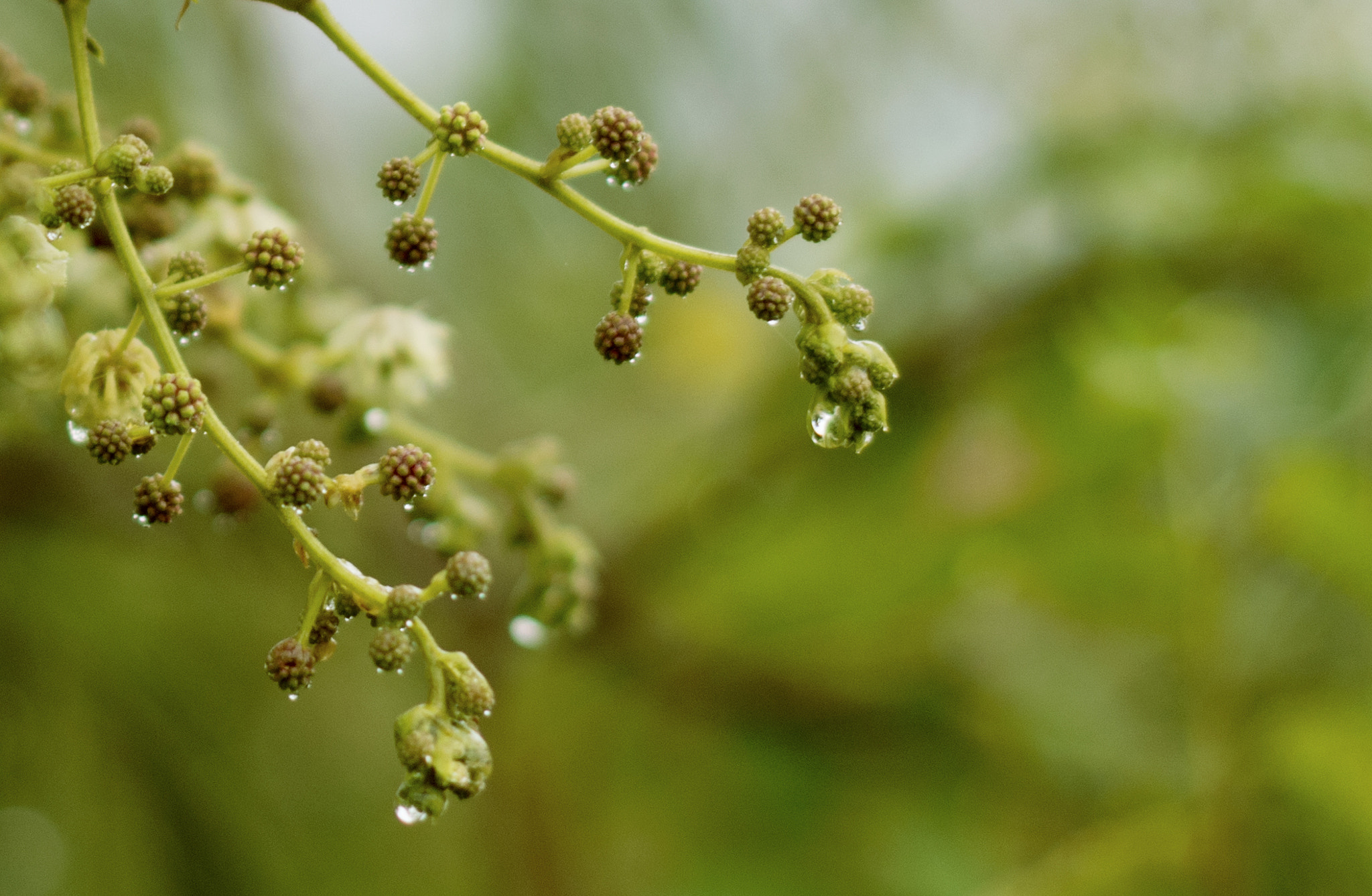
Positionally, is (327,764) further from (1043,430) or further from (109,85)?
(1043,430)

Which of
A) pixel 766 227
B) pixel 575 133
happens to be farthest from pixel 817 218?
pixel 575 133

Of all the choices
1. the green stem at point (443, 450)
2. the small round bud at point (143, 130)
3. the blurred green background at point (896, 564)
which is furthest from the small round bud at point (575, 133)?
the blurred green background at point (896, 564)

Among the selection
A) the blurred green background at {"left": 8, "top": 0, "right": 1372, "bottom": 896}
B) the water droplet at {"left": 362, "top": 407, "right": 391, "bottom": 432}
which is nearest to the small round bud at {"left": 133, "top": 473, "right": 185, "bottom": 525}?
the water droplet at {"left": 362, "top": 407, "right": 391, "bottom": 432}

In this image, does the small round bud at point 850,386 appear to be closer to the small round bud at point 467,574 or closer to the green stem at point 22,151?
the small round bud at point 467,574

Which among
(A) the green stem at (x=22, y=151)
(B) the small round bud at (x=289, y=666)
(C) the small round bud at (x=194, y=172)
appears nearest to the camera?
(B) the small round bud at (x=289, y=666)

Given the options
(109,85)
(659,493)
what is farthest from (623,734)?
(109,85)

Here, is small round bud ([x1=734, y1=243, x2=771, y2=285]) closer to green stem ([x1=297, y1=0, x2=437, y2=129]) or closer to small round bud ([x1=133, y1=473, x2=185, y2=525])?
green stem ([x1=297, y1=0, x2=437, y2=129])
